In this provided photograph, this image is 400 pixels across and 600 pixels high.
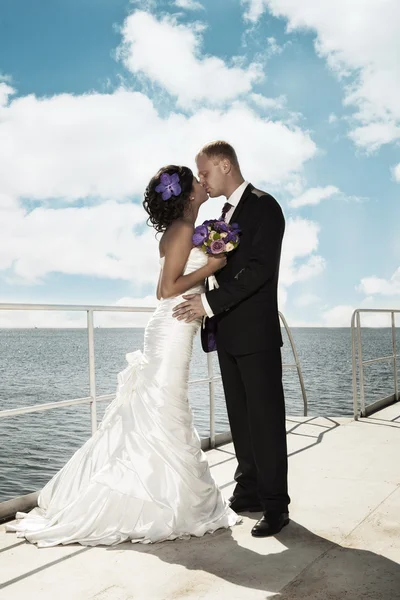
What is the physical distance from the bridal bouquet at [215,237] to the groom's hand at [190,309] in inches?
9.0

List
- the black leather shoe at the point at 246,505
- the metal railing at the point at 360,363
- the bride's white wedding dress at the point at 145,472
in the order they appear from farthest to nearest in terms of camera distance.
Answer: the metal railing at the point at 360,363 → the black leather shoe at the point at 246,505 → the bride's white wedding dress at the point at 145,472

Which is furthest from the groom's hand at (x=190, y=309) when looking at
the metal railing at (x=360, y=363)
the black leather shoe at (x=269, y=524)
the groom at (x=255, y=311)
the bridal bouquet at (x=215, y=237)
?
the metal railing at (x=360, y=363)

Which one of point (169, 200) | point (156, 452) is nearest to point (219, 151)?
point (169, 200)

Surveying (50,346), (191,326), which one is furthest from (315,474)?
(50,346)

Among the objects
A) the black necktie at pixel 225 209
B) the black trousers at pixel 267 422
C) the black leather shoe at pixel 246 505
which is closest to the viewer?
the black trousers at pixel 267 422

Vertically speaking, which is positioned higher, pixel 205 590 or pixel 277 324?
pixel 277 324

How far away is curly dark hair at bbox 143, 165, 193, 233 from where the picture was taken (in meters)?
2.75

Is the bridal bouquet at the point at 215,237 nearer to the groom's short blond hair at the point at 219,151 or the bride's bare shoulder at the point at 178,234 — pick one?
the bride's bare shoulder at the point at 178,234

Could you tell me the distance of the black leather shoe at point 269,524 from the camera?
254 cm

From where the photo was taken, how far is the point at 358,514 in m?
2.80

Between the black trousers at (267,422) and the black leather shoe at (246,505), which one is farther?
the black leather shoe at (246,505)

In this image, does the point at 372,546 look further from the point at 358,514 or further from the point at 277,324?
the point at 277,324

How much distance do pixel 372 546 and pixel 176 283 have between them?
1.38 metres

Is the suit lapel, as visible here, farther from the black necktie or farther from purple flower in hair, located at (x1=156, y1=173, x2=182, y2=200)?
purple flower in hair, located at (x1=156, y1=173, x2=182, y2=200)
